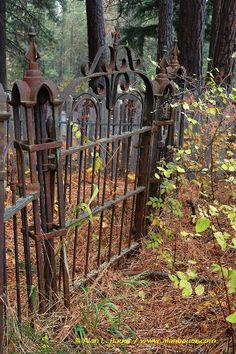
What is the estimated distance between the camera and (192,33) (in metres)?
6.70

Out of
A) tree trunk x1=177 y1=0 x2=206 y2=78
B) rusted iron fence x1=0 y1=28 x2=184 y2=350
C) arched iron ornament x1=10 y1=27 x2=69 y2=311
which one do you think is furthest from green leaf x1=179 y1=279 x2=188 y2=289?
tree trunk x1=177 y1=0 x2=206 y2=78

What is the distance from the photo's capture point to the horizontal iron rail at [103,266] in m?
2.84

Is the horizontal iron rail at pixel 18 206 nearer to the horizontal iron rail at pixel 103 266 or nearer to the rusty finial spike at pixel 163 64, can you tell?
the horizontal iron rail at pixel 103 266

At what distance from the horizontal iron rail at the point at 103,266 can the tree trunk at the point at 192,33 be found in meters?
3.96

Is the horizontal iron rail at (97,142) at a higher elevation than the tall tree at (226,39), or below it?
below

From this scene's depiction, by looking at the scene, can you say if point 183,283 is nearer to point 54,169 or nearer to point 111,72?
point 54,169

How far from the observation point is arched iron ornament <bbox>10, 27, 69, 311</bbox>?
6.87 feet

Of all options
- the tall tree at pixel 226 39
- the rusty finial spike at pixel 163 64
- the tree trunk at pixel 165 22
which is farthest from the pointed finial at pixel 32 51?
the tree trunk at pixel 165 22

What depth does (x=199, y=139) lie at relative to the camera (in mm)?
4184

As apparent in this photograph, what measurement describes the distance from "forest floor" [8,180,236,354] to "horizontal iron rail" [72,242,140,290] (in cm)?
5

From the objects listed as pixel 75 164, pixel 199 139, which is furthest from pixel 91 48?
pixel 199 139

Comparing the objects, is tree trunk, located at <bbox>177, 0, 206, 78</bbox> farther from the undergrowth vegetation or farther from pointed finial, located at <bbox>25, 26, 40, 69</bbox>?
pointed finial, located at <bbox>25, 26, 40, 69</bbox>

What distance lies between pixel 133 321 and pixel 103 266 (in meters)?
0.58

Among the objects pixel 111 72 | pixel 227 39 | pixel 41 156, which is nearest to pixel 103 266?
pixel 41 156
